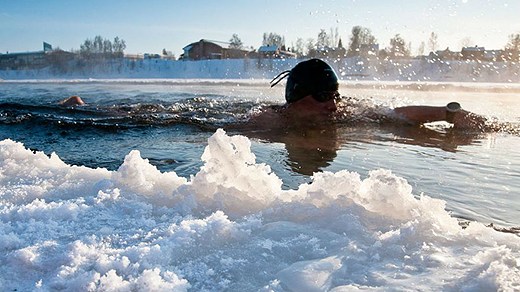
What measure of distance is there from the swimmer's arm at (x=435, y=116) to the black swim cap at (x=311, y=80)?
3.36ft

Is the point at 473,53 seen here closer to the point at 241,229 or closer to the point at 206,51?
the point at 206,51

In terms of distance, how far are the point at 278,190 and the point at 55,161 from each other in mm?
1246

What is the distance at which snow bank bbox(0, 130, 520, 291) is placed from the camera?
0.96m

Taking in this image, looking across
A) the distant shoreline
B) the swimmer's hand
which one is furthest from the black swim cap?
the distant shoreline

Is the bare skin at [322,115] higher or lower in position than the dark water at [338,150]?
higher

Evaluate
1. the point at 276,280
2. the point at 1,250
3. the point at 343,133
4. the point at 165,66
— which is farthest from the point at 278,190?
the point at 165,66

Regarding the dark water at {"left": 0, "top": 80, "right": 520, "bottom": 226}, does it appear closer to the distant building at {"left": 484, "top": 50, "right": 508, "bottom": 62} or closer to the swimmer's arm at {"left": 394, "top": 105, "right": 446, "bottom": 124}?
the swimmer's arm at {"left": 394, "top": 105, "right": 446, "bottom": 124}

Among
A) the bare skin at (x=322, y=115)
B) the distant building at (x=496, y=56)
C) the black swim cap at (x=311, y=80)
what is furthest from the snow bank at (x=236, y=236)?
the distant building at (x=496, y=56)

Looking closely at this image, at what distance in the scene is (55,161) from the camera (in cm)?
214

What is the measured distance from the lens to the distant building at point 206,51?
6650 centimetres

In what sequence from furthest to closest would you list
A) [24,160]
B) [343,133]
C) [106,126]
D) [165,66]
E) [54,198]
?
1. [165,66]
2. [106,126]
3. [343,133]
4. [24,160]
5. [54,198]

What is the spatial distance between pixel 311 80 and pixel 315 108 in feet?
1.29

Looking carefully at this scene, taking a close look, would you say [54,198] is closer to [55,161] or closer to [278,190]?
[55,161]

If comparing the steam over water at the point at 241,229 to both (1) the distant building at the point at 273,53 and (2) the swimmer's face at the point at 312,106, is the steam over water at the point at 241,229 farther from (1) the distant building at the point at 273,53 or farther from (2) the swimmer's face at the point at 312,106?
(1) the distant building at the point at 273,53
